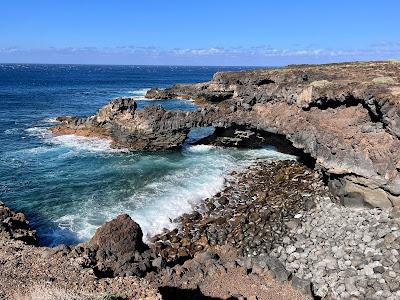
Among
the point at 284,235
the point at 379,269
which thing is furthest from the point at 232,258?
the point at 379,269

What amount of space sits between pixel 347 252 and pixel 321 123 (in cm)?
1617

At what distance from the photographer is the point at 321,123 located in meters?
38.0

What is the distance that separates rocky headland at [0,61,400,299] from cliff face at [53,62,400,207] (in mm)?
128

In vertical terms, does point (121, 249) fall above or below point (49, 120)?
below

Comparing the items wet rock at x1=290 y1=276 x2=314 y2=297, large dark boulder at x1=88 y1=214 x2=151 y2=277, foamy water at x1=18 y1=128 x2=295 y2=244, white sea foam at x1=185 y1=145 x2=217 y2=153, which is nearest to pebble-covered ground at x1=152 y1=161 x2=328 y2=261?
foamy water at x1=18 y1=128 x2=295 y2=244

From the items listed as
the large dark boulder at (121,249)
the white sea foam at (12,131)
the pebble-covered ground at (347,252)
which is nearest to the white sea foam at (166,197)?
the large dark boulder at (121,249)

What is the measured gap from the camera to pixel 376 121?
108 feet

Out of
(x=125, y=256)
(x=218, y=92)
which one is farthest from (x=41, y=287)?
(x=218, y=92)

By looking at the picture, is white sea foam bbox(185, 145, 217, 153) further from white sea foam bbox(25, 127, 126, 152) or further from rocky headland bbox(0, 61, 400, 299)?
rocky headland bbox(0, 61, 400, 299)

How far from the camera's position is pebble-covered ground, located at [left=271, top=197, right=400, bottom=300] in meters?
21.5

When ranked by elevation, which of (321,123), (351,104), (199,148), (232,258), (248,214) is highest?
(351,104)

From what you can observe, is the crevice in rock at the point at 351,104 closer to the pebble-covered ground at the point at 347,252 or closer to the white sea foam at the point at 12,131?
the pebble-covered ground at the point at 347,252

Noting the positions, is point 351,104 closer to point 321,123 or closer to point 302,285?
point 321,123

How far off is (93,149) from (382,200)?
112ft
